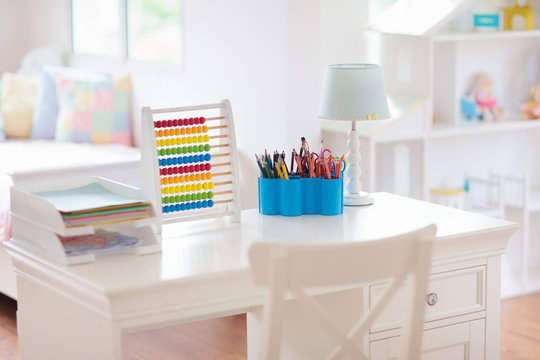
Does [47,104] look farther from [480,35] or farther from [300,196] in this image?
[300,196]

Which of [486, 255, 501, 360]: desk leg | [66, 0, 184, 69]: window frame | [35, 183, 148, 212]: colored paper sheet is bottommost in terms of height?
[486, 255, 501, 360]: desk leg

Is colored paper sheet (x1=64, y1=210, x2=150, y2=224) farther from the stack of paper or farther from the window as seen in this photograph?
the window

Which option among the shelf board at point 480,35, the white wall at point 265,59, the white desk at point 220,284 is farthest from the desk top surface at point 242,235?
the shelf board at point 480,35

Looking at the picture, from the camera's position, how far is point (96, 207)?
1722mm

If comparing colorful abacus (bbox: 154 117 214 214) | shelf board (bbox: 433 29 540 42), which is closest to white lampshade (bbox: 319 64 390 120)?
colorful abacus (bbox: 154 117 214 214)

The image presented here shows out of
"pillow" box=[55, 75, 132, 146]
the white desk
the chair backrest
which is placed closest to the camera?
the chair backrest

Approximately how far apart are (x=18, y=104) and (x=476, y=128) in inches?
93.0

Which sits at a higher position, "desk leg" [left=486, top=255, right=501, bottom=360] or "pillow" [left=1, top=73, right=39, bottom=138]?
"pillow" [left=1, top=73, right=39, bottom=138]

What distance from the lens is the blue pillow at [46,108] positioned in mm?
4145

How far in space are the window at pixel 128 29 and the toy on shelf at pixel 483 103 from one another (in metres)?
1.33

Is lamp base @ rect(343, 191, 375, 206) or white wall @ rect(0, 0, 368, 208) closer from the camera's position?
lamp base @ rect(343, 191, 375, 206)

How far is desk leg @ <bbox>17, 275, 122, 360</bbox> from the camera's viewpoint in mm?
1574

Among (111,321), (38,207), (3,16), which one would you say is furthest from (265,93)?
(3,16)

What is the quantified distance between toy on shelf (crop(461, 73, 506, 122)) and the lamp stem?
140 cm
